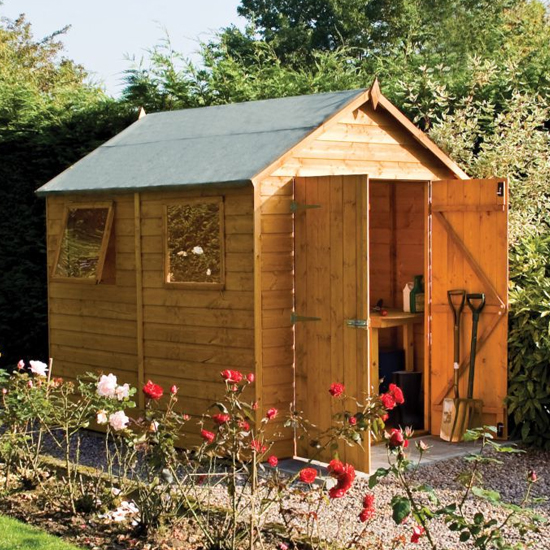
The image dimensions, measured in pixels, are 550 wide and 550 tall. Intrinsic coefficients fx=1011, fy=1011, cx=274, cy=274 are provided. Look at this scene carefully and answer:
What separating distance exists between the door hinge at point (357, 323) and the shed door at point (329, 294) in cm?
3

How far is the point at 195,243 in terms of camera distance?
324 inches

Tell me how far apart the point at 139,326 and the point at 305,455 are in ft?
6.10

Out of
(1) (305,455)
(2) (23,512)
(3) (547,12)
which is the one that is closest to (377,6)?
(3) (547,12)

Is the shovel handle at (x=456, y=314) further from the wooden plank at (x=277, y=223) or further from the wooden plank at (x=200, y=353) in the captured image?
the wooden plank at (x=200, y=353)

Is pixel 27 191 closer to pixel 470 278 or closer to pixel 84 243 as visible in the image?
pixel 84 243

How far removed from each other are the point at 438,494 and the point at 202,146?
360cm

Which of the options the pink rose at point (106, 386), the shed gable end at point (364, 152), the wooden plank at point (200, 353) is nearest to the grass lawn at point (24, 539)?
the pink rose at point (106, 386)

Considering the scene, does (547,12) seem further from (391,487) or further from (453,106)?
(391,487)

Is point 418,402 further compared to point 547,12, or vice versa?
point 547,12

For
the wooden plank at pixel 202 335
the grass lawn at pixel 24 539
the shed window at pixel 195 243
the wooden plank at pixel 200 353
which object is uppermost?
the shed window at pixel 195 243

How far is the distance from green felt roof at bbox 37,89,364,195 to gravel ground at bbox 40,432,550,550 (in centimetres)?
235

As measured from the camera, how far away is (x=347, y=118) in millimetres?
8242

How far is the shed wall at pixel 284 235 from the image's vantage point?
7.76 m

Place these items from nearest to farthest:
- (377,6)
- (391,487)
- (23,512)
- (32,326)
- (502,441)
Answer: (23,512), (391,487), (502,441), (32,326), (377,6)
